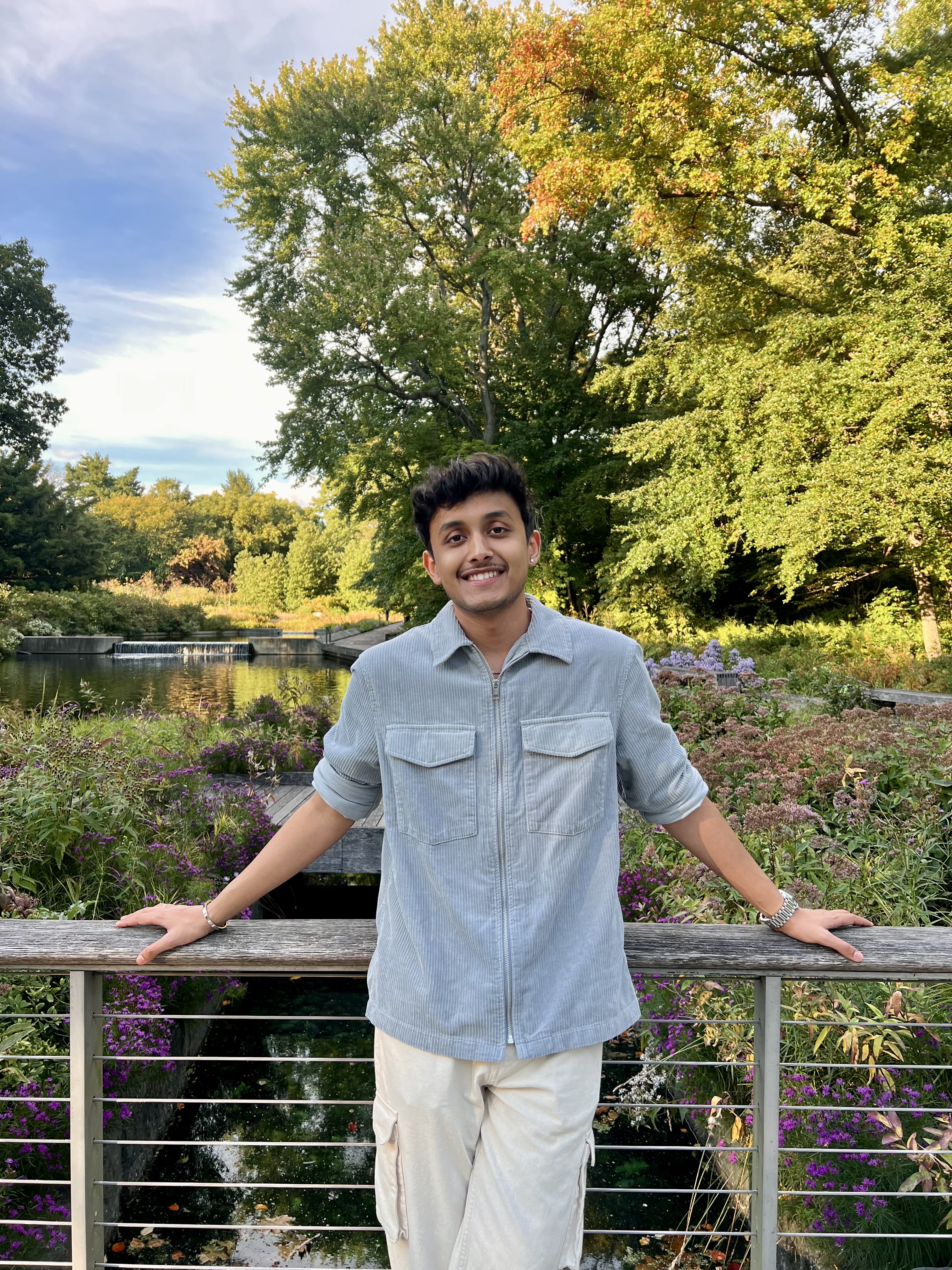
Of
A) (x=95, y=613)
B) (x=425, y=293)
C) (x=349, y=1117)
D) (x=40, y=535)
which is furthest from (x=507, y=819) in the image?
(x=40, y=535)

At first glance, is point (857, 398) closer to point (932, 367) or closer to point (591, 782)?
point (932, 367)

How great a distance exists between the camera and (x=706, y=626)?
59.1 feet

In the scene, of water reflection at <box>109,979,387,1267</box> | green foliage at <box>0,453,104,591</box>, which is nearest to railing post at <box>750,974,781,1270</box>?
water reflection at <box>109,979,387,1267</box>

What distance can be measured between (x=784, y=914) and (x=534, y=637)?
666 millimetres

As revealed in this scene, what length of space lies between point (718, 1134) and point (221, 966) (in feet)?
7.66

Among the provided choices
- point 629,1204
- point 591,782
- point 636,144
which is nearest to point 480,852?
point 591,782

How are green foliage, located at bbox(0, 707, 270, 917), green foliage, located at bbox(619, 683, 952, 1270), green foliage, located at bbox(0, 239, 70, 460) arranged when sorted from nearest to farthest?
green foliage, located at bbox(619, 683, 952, 1270) → green foliage, located at bbox(0, 707, 270, 917) → green foliage, located at bbox(0, 239, 70, 460)

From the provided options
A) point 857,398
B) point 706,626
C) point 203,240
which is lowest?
point 706,626

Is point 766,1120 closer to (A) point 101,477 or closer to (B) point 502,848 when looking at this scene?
(B) point 502,848

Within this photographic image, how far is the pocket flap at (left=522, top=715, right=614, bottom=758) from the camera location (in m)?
1.31

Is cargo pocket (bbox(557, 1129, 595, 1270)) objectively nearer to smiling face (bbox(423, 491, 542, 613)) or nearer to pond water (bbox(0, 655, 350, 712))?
smiling face (bbox(423, 491, 542, 613))

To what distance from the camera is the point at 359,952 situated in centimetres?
147

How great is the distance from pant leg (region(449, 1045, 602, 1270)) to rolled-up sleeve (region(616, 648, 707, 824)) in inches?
14.8

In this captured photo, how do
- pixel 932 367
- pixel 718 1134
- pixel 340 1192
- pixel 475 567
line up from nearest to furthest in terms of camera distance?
1. pixel 475 567
2. pixel 718 1134
3. pixel 340 1192
4. pixel 932 367
